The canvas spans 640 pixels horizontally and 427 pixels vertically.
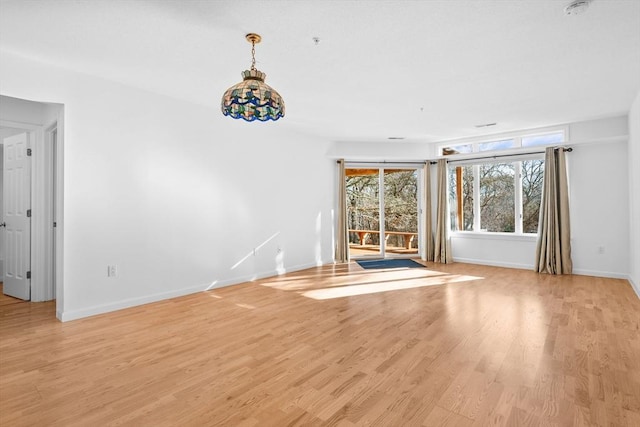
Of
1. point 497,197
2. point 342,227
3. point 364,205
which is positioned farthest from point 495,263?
point 342,227

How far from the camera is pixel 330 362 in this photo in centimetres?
250

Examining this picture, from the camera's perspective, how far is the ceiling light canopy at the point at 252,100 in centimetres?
235

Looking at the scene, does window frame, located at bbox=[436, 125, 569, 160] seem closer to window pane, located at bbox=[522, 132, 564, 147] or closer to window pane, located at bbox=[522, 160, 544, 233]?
window pane, located at bbox=[522, 132, 564, 147]

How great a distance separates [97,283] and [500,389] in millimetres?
3987

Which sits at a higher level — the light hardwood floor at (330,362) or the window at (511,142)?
the window at (511,142)

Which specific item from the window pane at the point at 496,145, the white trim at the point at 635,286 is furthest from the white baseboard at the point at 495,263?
the window pane at the point at 496,145

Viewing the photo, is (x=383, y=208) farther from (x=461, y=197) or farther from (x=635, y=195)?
(x=635, y=195)

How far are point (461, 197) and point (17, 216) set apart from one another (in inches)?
301

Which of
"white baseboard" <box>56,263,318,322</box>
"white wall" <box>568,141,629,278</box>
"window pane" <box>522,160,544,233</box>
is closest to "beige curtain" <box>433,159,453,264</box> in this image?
"window pane" <box>522,160,544,233</box>

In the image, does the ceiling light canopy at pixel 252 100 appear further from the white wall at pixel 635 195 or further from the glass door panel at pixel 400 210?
the glass door panel at pixel 400 210

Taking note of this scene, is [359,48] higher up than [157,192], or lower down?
higher up

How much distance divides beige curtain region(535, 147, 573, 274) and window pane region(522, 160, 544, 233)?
31cm

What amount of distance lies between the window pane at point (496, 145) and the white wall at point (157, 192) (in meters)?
3.86

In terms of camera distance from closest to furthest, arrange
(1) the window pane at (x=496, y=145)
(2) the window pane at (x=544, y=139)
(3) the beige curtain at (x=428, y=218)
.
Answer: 1. (2) the window pane at (x=544, y=139)
2. (1) the window pane at (x=496, y=145)
3. (3) the beige curtain at (x=428, y=218)
